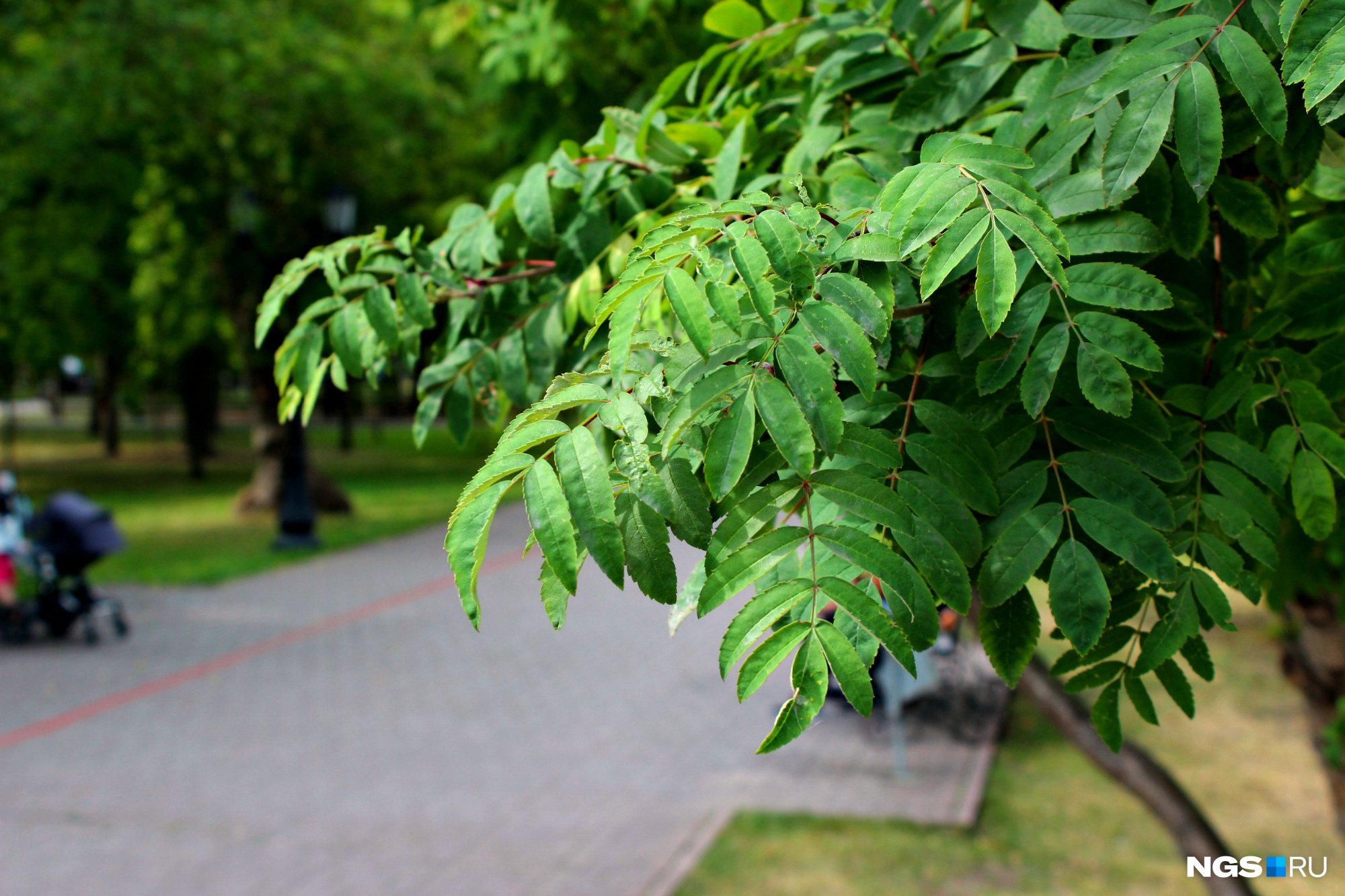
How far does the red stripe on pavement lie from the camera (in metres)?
9.30

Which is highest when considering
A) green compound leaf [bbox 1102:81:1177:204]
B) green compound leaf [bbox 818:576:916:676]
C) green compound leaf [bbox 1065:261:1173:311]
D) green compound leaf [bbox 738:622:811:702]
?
green compound leaf [bbox 1102:81:1177:204]

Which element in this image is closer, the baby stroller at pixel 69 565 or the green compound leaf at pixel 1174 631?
the green compound leaf at pixel 1174 631

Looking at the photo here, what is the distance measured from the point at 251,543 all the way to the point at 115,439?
21055mm

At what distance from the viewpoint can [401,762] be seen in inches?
335

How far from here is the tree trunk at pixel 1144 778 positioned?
13.7 ft

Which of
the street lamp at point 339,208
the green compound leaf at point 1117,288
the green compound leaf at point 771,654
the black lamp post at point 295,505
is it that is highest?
the green compound leaf at point 1117,288

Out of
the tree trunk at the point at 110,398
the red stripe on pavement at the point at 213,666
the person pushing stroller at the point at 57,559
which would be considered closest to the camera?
the red stripe on pavement at the point at 213,666

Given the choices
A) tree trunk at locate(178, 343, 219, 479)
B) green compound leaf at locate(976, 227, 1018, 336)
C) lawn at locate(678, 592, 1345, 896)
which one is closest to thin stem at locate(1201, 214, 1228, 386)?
green compound leaf at locate(976, 227, 1018, 336)

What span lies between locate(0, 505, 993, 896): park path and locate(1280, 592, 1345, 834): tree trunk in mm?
2425

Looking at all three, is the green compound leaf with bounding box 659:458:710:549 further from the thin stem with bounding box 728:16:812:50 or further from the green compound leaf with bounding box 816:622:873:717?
the thin stem with bounding box 728:16:812:50

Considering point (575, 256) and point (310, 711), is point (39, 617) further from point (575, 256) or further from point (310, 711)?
point (575, 256)

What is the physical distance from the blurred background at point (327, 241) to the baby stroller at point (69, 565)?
3.12 meters

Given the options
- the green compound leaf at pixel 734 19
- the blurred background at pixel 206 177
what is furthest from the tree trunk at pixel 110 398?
the green compound leaf at pixel 734 19

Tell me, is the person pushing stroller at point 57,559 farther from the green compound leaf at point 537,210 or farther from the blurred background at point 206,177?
the green compound leaf at point 537,210
